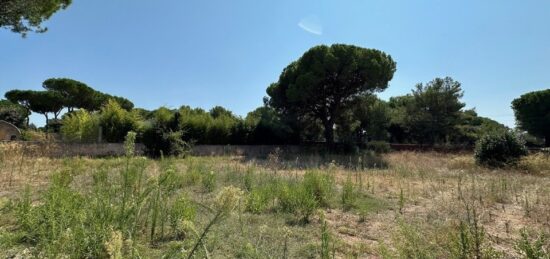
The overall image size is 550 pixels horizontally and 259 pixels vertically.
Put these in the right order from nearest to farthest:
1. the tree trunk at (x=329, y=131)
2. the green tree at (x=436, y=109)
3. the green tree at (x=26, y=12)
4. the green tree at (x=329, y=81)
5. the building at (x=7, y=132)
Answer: the green tree at (x=26, y=12)
the building at (x=7, y=132)
the green tree at (x=329, y=81)
the tree trunk at (x=329, y=131)
the green tree at (x=436, y=109)

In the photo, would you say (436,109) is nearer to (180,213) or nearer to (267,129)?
(267,129)

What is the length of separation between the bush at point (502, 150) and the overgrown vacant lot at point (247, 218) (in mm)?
4723

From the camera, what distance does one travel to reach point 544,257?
4.74 feet

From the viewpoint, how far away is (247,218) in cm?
335

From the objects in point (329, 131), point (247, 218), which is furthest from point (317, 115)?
point (247, 218)

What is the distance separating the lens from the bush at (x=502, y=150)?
10.5 metres

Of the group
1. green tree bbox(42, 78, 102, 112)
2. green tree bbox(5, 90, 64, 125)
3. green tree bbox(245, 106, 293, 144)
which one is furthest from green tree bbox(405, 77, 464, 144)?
green tree bbox(5, 90, 64, 125)

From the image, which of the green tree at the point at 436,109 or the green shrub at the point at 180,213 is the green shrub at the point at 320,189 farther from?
the green tree at the point at 436,109

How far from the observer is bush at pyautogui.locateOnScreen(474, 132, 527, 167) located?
34.3ft

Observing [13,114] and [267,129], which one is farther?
[13,114]

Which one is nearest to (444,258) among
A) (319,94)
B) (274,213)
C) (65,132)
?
(274,213)

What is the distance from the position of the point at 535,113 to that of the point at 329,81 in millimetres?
17922

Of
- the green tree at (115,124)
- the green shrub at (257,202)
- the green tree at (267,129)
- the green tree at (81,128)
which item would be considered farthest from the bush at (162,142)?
the green shrub at (257,202)

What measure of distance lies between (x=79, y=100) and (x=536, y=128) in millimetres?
36738
